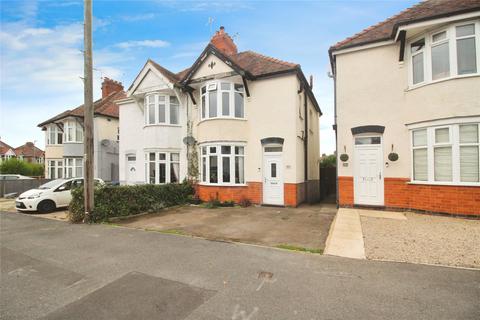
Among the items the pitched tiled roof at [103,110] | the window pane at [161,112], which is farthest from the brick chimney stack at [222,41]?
the pitched tiled roof at [103,110]

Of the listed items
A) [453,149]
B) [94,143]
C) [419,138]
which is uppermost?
[94,143]

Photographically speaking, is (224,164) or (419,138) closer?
(419,138)

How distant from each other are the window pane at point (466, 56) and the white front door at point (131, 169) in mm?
16417

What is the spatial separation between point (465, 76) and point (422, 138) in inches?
89.0

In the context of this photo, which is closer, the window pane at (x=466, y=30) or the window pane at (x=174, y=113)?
the window pane at (x=466, y=30)

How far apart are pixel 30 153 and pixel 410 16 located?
73.5 meters

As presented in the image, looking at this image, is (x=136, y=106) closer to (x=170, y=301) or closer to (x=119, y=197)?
(x=119, y=197)

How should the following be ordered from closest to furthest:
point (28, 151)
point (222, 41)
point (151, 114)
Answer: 1. point (151, 114)
2. point (222, 41)
3. point (28, 151)

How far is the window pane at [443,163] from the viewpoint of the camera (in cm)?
852

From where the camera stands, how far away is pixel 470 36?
8.22 m

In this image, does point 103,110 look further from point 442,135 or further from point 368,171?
point 442,135

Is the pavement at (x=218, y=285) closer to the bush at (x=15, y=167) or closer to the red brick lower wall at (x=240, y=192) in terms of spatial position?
the red brick lower wall at (x=240, y=192)

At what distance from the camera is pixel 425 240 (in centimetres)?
604

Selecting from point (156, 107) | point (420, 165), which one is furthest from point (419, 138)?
point (156, 107)
